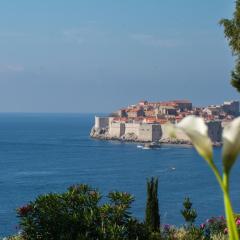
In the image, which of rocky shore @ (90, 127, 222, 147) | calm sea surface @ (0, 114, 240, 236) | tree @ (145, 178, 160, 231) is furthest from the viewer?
rocky shore @ (90, 127, 222, 147)

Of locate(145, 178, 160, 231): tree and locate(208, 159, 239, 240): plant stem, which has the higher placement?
locate(208, 159, 239, 240): plant stem

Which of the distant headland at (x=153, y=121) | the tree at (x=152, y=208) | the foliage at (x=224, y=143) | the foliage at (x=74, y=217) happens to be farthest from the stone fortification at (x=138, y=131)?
the foliage at (x=224, y=143)

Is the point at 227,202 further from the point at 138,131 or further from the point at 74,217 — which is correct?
the point at 138,131

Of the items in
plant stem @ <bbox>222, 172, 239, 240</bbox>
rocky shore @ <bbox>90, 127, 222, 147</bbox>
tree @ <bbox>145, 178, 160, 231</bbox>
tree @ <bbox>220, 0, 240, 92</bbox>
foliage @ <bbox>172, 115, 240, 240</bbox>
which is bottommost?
rocky shore @ <bbox>90, 127, 222, 147</bbox>

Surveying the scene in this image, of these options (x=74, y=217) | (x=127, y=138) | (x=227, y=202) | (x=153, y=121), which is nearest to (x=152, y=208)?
(x=74, y=217)

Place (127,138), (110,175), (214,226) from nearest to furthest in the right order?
(214,226), (110,175), (127,138)

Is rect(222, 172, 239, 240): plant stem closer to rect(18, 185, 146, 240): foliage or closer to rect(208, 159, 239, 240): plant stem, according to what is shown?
rect(208, 159, 239, 240): plant stem

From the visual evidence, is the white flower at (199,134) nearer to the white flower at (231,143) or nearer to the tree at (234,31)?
the white flower at (231,143)

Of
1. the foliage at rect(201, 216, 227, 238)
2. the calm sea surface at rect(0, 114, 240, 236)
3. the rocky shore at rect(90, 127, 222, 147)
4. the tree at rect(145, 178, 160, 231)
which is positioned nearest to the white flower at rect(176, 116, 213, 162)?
the tree at rect(145, 178, 160, 231)
